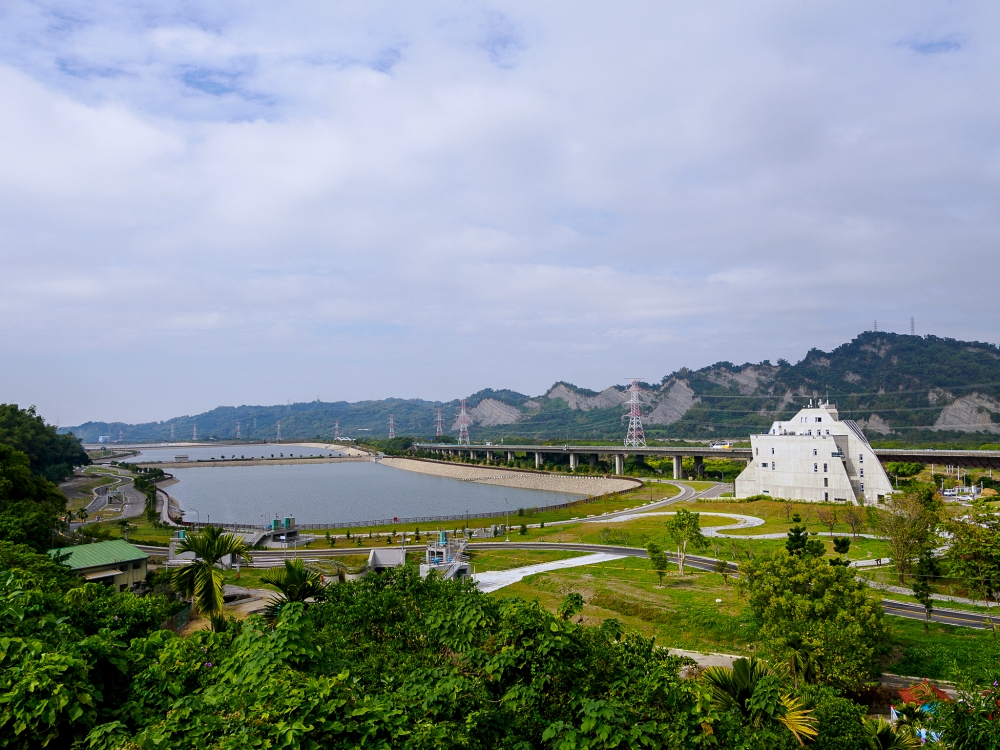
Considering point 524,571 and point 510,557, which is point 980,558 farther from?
point 510,557

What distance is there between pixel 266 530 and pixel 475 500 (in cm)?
3516

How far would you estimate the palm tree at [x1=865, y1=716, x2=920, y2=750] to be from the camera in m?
11.5

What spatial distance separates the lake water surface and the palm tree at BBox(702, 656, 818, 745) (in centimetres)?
5277

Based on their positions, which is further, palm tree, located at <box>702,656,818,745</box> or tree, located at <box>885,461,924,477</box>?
tree, located at <box>885,461,924,477</box>

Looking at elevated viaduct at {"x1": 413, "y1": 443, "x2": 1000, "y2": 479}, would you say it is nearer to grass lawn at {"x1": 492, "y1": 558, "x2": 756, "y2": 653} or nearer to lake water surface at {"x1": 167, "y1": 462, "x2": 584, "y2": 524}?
lake water surface at {"x1": 167, "y1": 462, "x2": 584, "y2": 524}

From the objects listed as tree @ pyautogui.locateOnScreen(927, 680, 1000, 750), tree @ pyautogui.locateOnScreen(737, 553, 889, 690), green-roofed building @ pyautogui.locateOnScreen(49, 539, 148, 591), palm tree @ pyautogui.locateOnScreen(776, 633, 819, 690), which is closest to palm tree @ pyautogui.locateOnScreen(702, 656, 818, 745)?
tree @ pyautogui.locateOnScreen(927, 680, 1000, 750)

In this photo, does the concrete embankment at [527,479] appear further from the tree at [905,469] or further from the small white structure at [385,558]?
the small white structure at [385,558]

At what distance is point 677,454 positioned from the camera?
91.9 metres

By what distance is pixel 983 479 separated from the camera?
208ft

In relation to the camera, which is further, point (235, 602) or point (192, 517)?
point (192, 517)

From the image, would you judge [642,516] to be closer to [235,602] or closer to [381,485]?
[235,602]

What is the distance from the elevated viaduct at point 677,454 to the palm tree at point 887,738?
64.9 m

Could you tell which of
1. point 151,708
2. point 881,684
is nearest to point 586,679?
point 151,708

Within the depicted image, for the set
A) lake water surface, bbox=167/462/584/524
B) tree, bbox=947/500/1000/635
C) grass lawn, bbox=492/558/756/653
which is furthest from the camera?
lake water surface, bbox=167/462/584/524
